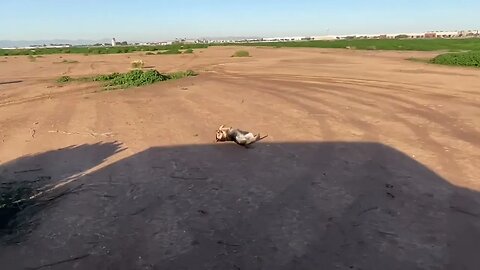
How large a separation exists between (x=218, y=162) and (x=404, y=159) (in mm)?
3518

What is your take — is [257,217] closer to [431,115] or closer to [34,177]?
[34,177]

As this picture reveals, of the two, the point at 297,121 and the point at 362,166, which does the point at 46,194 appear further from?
the point at 297,121

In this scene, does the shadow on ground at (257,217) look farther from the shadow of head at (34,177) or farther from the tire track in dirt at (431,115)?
the tire track in dirt at (431,115)

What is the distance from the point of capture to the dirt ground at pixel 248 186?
494 centimetres

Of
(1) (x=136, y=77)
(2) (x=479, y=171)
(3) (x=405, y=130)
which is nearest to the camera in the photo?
(2) (x=479, y=171)

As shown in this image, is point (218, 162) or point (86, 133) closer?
point (218, 162)

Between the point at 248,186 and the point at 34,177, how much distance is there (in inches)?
148

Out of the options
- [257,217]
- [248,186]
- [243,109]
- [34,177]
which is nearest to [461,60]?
[243,109]

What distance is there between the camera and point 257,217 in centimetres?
579

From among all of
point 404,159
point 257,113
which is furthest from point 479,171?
point 257,113

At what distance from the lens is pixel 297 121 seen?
11.3 meters

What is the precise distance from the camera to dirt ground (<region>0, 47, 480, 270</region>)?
4.94m

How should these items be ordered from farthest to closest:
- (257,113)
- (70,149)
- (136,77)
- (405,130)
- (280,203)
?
(136,77)
(257,113)
(405,130)
(70,149)
(280,203)

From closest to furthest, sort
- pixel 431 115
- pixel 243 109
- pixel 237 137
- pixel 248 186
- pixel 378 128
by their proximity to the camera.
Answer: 1. pixel 248 186
2. pixel 237 137
3. pixel 378 128
4. pixel 431 115
5. pixel 243 109
